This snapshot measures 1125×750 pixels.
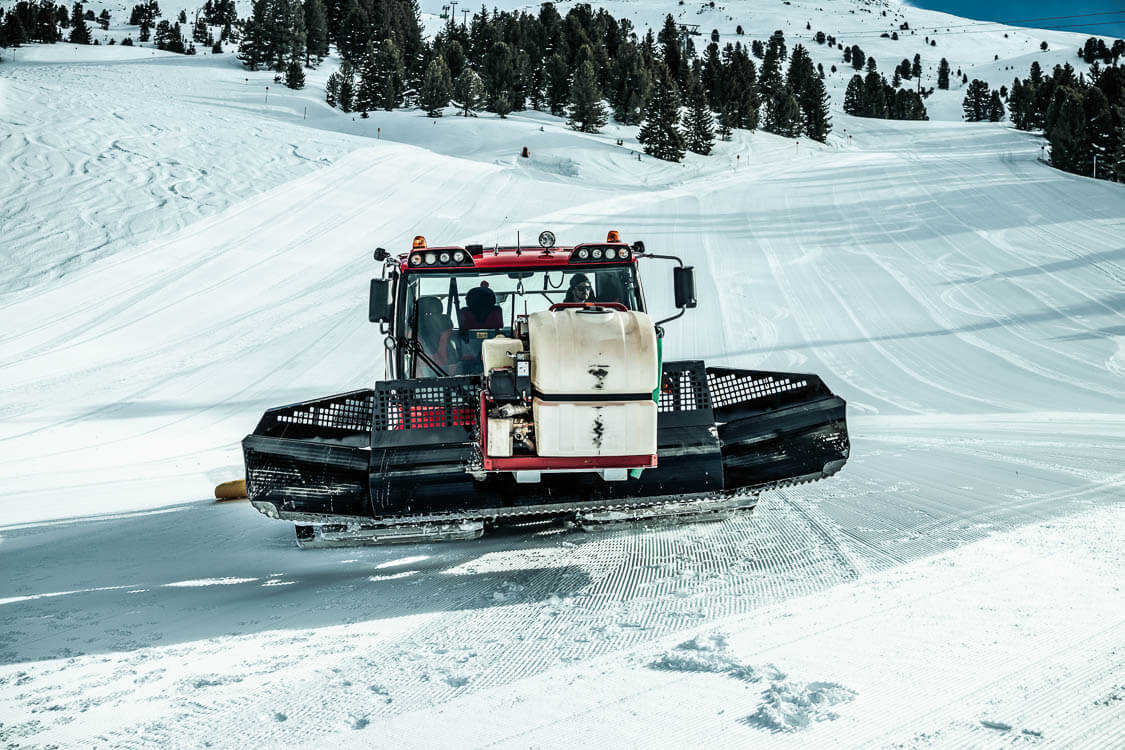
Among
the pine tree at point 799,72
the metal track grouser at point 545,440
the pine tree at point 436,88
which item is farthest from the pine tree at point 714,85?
the metal track grouser at point 545,440

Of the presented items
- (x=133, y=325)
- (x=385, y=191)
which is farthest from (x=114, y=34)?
(x=133, y=325)

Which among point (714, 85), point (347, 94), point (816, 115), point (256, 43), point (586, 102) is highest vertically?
point (256, 43)

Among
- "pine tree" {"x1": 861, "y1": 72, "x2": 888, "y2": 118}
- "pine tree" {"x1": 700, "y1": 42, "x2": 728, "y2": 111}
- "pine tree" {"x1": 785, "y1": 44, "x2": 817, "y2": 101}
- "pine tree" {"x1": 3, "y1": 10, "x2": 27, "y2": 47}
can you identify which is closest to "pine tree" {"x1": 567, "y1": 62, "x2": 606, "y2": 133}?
"pine tree" {"x1": 700, "y1": 42, "x2": 728, "y2": 111}

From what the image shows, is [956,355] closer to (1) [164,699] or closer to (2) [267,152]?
(1) [164,699]

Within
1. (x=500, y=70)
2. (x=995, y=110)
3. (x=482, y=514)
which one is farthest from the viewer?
(x=995, y=110)

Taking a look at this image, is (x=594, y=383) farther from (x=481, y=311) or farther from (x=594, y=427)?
(x=481, y=311)

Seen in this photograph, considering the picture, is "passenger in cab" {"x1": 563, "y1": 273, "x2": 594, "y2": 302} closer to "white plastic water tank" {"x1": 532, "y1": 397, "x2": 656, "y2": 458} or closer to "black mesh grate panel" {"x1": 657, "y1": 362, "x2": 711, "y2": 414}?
"black mesh grate panel" {"x1": 657, "y1": 362, "x2": 711, "y2": 414}

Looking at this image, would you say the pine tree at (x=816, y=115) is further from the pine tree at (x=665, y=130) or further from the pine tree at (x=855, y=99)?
the pine tree at (x=855, y=99)

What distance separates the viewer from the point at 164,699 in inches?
116

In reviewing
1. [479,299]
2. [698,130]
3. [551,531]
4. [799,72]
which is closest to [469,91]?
[698,130]

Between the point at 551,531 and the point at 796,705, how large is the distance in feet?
9.11

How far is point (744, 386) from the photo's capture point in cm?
512

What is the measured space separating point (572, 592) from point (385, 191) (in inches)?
953

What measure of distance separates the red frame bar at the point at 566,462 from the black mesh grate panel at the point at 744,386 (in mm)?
1344
